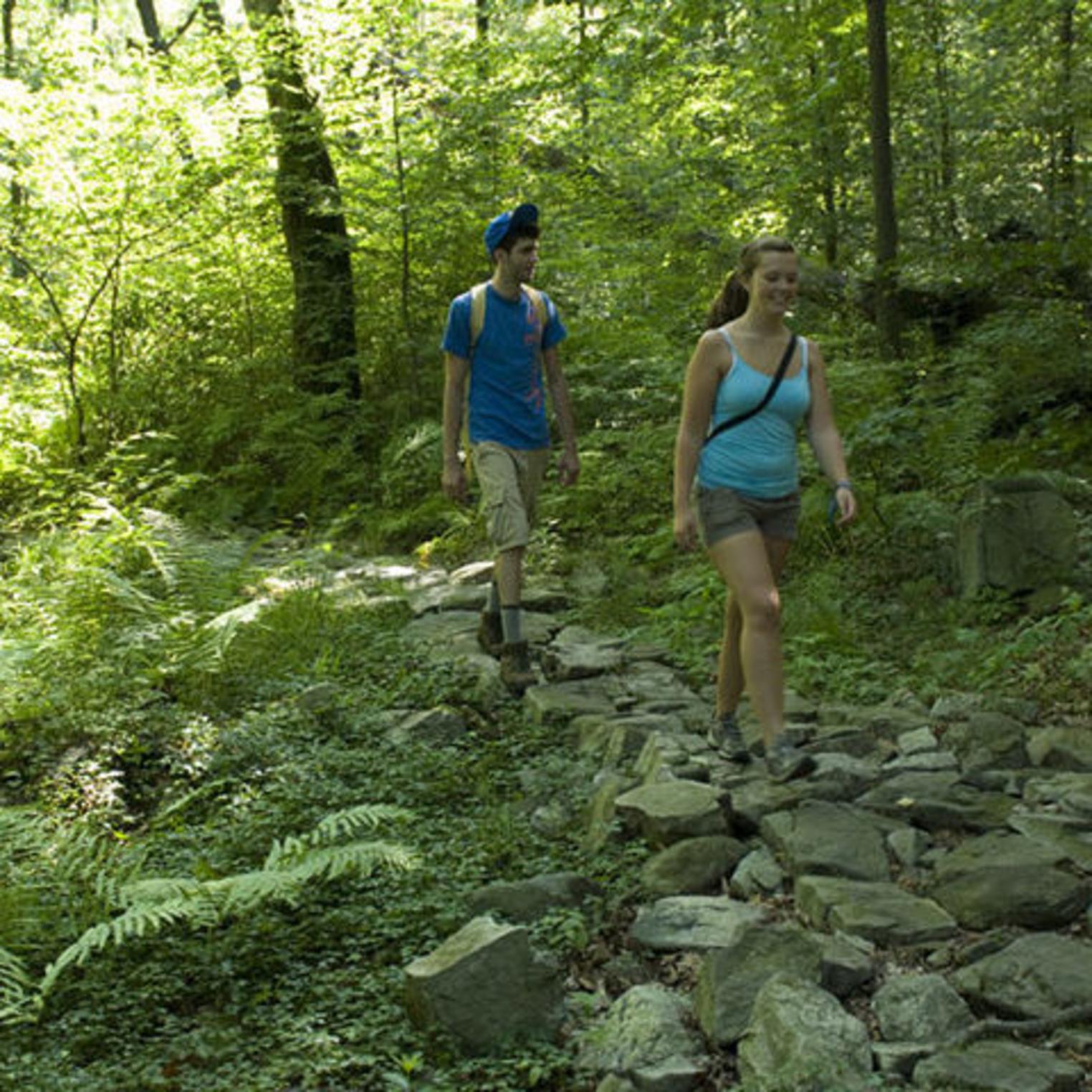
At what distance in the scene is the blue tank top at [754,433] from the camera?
455 cm

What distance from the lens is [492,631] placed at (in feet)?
22.7

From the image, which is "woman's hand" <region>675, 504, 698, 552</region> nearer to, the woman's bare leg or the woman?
the woman

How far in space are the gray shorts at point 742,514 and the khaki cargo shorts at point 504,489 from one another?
1.69 metres

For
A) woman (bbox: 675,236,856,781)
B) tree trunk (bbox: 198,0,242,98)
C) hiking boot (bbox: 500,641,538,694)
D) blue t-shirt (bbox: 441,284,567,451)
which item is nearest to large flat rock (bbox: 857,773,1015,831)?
woman (bbox: 675,236,856,781)

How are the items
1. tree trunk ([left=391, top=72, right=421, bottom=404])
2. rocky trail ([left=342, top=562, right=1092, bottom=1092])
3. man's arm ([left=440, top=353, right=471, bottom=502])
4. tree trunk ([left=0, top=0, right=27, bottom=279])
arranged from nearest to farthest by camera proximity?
rocky trail ([left=342, top=562, right=1092, bottom=1092])
man's arm ([left=440, top=353, right=471, bottom=502])
tree trunk ([left=0, top=0, right=27, bottom=279])
tree trunk ([left=391, top=72, right=421, bottom=404])

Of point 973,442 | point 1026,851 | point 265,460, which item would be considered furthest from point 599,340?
point 1026,851

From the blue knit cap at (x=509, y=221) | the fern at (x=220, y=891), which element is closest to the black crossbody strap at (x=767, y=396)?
the blue knit cap at (x=509, y=221)

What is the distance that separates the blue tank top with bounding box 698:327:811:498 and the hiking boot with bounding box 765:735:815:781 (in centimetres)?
100

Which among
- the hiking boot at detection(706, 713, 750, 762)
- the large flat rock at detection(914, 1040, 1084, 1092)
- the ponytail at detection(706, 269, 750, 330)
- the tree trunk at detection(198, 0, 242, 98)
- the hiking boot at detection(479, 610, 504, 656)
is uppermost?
the tree trunk at detection(198, 0, 242, 98)

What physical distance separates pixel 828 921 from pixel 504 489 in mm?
3219

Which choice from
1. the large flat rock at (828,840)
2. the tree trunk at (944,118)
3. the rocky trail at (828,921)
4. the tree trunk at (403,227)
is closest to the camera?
the rocky trail at (828,921)

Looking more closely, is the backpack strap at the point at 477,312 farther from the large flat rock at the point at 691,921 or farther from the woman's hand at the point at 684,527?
the large flat rock at the point at 691,921

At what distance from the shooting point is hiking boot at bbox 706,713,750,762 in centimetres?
500

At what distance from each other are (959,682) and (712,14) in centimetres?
681
